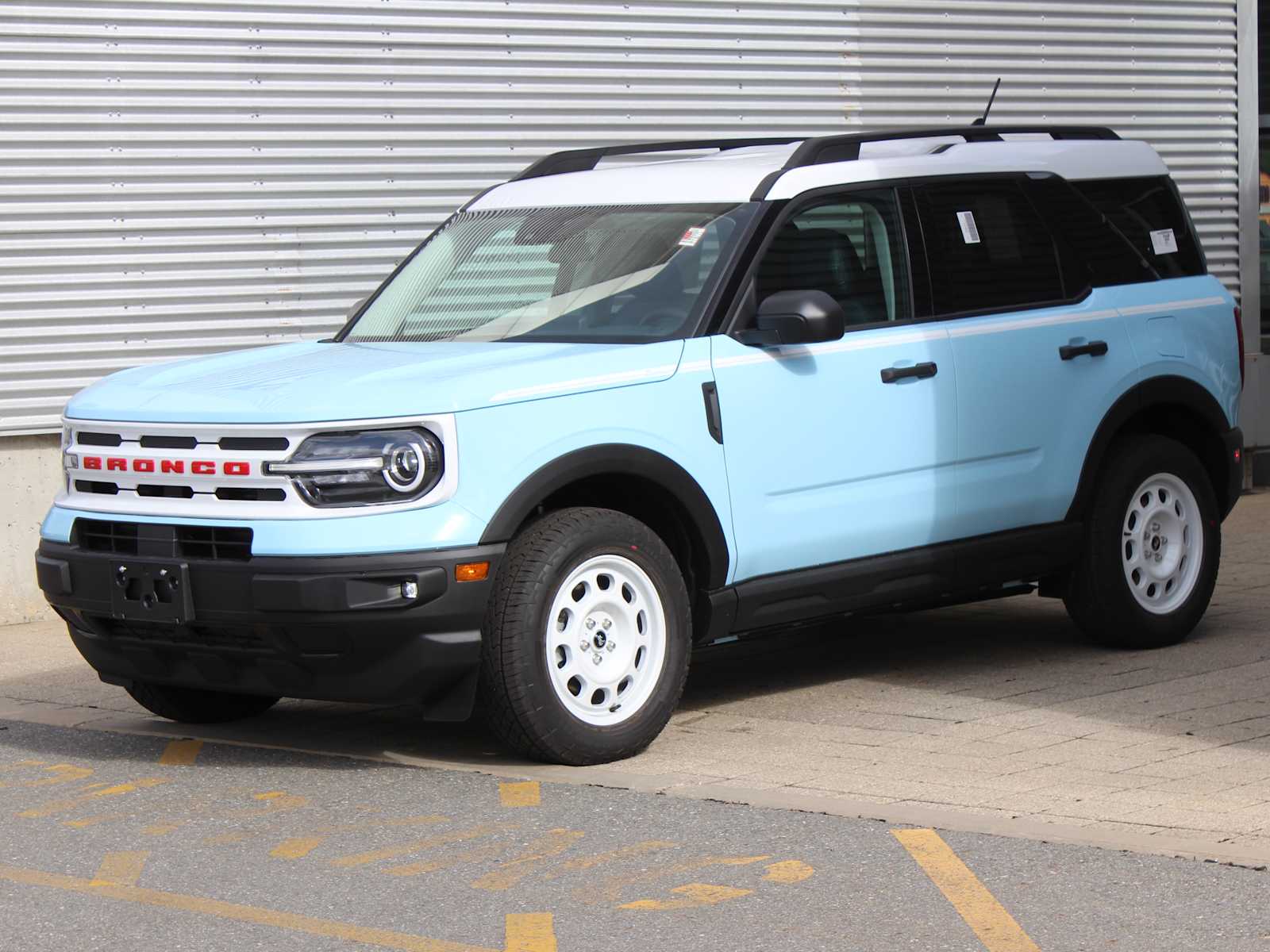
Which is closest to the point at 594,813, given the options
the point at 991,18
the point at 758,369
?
the point at 758,369

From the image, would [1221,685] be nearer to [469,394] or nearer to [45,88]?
[469,394]

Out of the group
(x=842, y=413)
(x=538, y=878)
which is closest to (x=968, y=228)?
(x=842, y=413)

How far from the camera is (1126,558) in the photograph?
840 centimetres

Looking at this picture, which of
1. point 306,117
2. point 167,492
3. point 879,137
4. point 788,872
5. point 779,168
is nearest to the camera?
point 788,872

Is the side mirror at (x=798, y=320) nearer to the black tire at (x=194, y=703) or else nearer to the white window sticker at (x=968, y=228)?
the white window sticker at (x=968, y=228)

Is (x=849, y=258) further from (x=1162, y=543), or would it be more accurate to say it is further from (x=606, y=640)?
(x=1162, y=543)

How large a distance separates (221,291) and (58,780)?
183 inches

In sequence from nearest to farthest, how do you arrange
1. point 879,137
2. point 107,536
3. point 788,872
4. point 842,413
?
1. point 788,872
2. point 107,536
3. point 842,413
4. point 879,137

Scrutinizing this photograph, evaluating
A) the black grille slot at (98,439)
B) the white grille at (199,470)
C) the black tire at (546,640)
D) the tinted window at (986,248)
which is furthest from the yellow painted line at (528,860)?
the tinted window at (986,248)

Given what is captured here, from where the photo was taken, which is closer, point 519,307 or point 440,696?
point 440,696

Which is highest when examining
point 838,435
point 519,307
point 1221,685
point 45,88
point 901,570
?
point 45,88

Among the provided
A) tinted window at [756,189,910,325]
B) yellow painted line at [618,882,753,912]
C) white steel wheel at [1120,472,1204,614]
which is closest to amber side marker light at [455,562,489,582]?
yellow painted line at [618,882,753,912]

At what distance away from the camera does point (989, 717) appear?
7.28 metres

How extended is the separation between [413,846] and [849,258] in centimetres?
285
